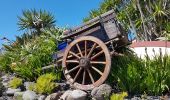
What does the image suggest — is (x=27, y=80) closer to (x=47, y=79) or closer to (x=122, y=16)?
(x=47, y=79)

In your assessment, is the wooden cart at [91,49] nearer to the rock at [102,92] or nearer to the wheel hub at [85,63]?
the wheel hub at [85,63]

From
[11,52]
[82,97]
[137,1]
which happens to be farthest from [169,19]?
[82,97]

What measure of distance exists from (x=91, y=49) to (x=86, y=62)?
0.39 metres

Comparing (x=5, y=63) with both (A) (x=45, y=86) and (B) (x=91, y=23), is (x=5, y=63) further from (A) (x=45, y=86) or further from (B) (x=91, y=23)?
(B) (x=91, y=23)

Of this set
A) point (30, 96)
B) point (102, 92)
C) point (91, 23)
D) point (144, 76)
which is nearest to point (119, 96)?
point (102, 92)

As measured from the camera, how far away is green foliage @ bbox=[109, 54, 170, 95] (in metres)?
10.9

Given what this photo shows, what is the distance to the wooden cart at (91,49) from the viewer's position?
11.7m

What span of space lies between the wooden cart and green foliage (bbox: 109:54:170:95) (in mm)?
521

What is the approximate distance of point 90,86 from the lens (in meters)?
11.5

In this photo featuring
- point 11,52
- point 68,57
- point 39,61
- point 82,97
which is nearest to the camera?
point 82,97

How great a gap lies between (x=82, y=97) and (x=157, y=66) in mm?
2135

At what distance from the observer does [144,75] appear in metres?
11.2

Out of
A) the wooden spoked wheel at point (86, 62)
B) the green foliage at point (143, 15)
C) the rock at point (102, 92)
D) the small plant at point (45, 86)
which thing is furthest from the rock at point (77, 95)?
the green foliage at point (143, 15)

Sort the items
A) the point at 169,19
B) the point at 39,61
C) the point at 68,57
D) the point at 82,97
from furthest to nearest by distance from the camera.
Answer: the point at 169,19
the point at 39,61
the point at 68,57
the point at 82,97
